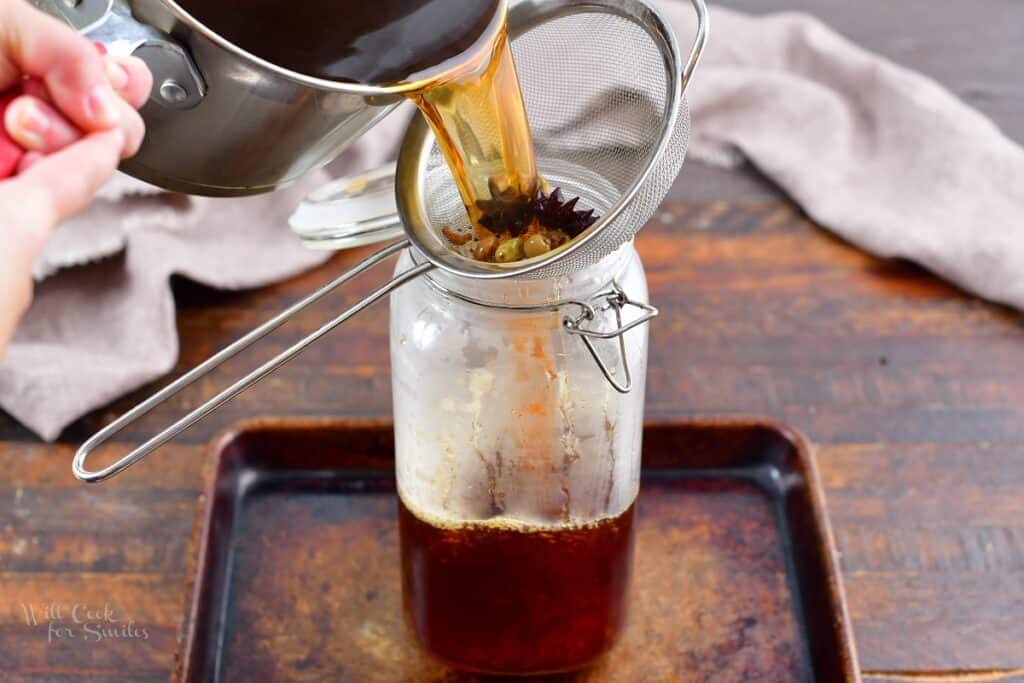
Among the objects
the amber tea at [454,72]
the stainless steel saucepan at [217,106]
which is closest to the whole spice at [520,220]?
the amber tea at [454,72]

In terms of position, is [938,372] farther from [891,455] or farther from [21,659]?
[21,659]

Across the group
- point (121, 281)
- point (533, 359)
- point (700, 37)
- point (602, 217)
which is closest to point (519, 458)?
point (533, 359)

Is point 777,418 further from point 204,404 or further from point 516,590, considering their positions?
point 204,404

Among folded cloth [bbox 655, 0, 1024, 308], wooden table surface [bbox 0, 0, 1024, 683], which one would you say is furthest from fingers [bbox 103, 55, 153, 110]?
folded cloth [bbox 655, 0, 1024, 308]

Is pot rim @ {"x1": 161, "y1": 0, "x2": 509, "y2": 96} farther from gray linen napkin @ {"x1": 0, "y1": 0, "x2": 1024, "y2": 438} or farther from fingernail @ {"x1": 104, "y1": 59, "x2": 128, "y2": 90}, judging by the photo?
gray linen napkin @ {"x1": 0, "y1": 0, "x2": 1024, "y2": 438}

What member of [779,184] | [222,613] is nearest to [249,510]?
[222,613]

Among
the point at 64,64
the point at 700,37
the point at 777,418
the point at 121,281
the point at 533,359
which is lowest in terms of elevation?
the point at 777,418
